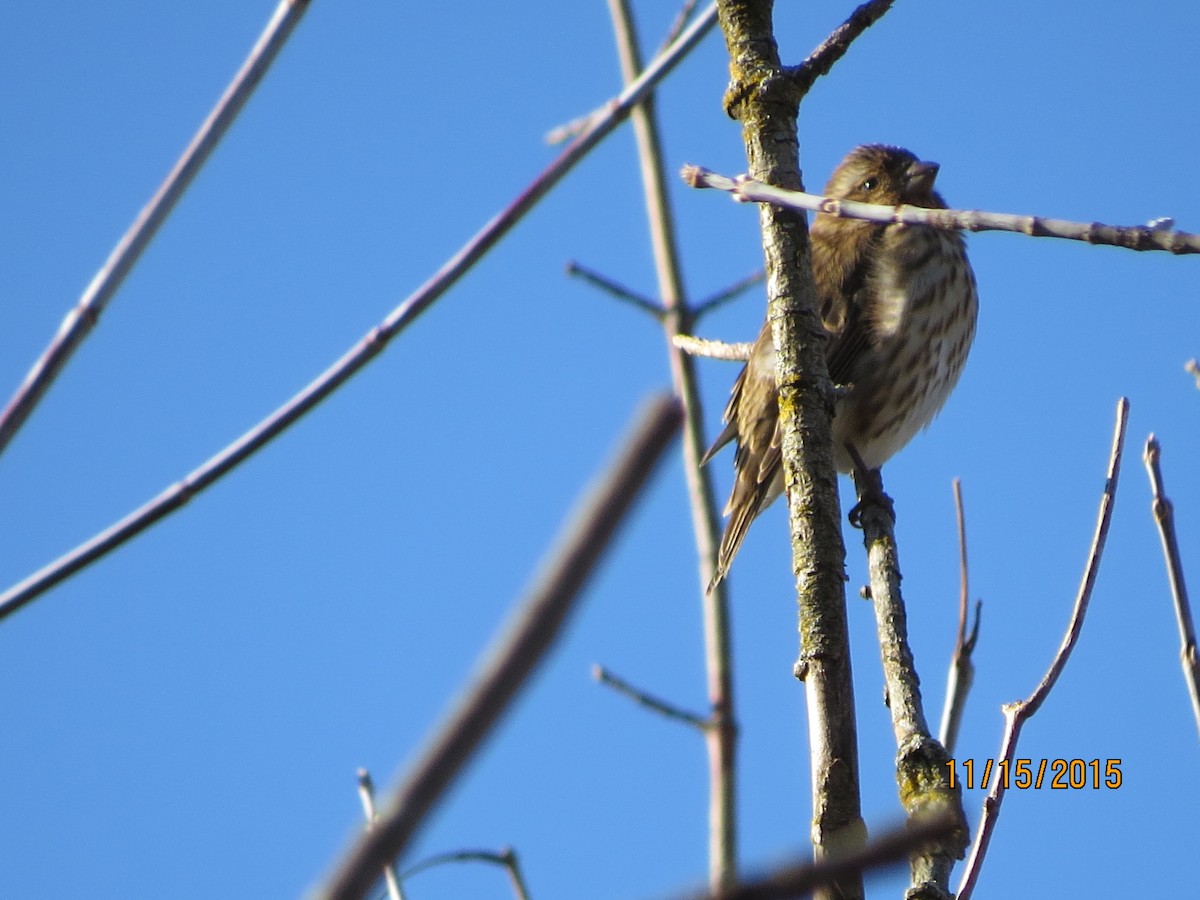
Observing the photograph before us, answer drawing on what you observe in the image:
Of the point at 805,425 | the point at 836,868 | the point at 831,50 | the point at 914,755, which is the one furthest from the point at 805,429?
the point at 836,868

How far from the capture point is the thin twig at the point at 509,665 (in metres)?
0.66

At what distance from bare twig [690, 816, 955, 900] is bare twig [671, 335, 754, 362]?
2905 mm

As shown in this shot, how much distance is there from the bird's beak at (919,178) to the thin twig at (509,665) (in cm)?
665

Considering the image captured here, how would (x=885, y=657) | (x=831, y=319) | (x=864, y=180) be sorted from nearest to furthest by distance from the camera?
(x=885, y=657) → (x=831, y=319) → (x=864, y=180)

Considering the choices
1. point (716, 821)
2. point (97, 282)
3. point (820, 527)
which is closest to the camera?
point (97, 282)

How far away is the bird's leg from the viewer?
484cm

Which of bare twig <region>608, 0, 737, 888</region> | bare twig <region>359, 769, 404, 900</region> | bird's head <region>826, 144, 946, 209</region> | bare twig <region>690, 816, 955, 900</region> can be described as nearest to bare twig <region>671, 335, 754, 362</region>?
bare twig <region>608, 0, 737, 888</region>

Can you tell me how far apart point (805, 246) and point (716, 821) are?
4.23 ft

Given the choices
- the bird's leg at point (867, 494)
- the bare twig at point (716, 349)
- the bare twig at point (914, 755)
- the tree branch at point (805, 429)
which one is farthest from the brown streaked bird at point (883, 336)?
the tree branch at point (805, 429)

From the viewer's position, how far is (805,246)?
117 inches

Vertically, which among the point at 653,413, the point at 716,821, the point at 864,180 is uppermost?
the point at 864,180

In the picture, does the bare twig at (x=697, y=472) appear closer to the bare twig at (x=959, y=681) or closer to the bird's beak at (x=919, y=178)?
the bare twig at (x=959, y=681)

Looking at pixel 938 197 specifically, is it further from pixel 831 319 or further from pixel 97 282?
pixel 97 282

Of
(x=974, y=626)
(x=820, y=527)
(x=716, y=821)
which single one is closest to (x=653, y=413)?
(x=716, y=821)
